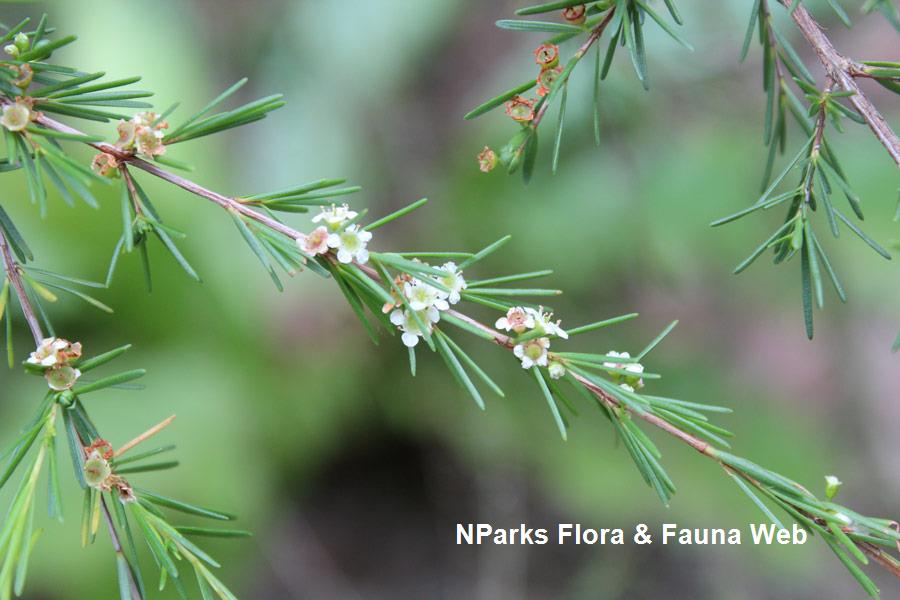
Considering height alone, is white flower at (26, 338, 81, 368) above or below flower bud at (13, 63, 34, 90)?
below

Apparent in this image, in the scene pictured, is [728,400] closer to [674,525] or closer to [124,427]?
[674,525]

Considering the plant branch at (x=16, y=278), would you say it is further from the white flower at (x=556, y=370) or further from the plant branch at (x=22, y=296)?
the white flower at (x=556, y=370)

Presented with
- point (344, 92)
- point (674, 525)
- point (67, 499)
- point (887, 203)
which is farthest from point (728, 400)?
point (67, 499)

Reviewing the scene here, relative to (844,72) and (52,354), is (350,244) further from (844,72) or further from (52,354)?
(844,72)

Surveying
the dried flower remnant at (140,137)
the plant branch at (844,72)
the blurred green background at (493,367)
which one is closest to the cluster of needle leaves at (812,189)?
the plant branch at (844,72)

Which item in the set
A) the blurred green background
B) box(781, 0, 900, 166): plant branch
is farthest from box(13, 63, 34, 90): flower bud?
the blurred green background

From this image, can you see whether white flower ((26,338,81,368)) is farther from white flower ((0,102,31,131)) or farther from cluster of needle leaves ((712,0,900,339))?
cluster of needle leaves ((712,0,900,339))
